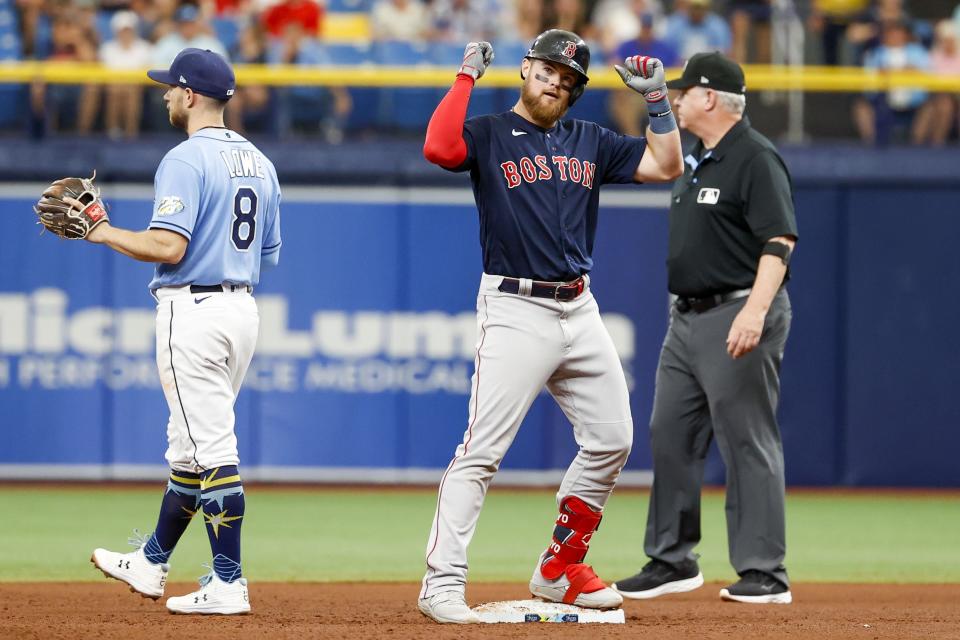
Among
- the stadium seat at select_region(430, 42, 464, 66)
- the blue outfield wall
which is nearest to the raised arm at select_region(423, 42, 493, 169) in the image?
the blue outfield wall

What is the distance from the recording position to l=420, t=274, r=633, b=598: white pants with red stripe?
4.96 metres

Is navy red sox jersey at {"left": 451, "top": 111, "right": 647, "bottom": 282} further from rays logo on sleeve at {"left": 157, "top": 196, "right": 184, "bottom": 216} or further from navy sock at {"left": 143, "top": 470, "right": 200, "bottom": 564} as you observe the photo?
navy sock at {"left": 143, "top": 470, "right": 200, "bottom": 564}

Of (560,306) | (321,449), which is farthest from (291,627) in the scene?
(321,449)

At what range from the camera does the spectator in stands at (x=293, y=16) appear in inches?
457

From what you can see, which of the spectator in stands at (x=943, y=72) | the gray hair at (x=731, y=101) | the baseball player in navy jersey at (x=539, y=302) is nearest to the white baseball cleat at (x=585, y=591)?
the baseball player in navy jersey at (x=539, y=302)

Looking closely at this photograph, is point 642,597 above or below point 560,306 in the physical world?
below

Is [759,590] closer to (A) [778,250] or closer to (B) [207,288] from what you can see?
(A) [778,250]

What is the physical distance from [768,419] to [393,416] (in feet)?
16.2

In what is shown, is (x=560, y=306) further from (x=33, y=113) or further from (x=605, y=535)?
(x=33, y=113)

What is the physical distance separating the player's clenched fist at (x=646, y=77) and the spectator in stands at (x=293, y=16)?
22.1ft

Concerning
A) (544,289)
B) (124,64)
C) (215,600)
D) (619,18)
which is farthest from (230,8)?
(215,600)

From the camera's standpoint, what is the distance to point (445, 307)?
10.5 m

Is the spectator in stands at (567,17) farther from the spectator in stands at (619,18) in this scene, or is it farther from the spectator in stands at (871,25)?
the spectator in stands at (871,25)

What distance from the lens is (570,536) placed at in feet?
17.2
